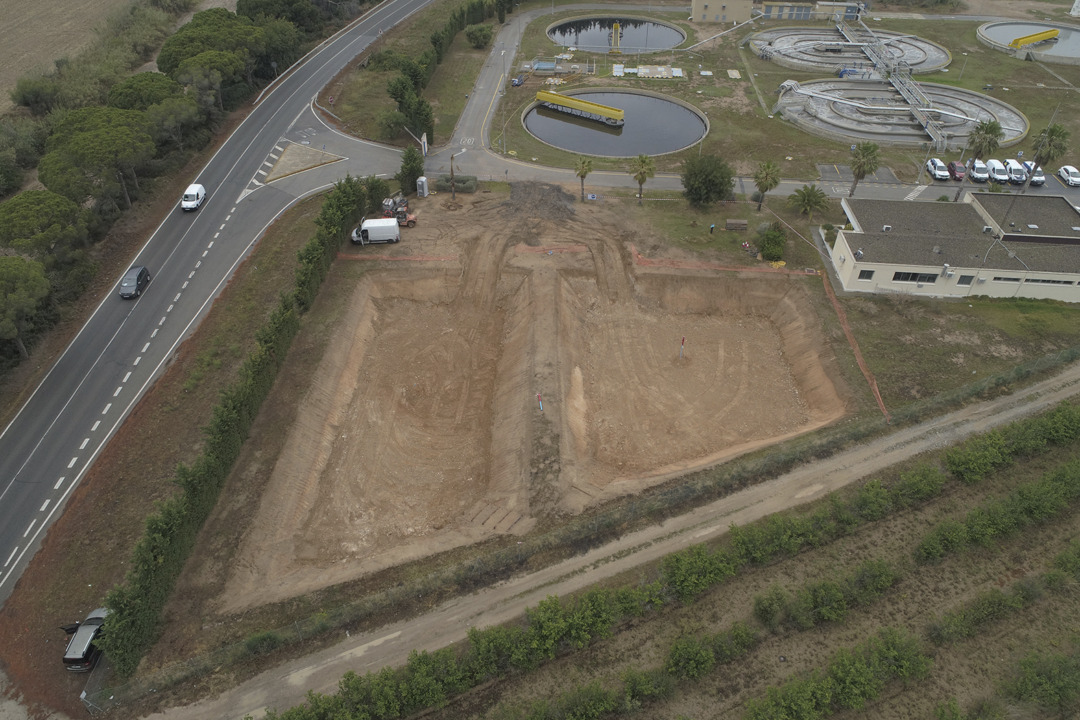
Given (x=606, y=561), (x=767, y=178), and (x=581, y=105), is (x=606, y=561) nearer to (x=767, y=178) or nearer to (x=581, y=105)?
(x=767, y=178)

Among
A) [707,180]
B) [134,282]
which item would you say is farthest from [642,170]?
[134,282]

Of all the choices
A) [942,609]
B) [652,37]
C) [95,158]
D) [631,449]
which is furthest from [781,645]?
[652,37]

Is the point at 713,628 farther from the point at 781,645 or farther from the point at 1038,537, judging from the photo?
the point at 1038,537

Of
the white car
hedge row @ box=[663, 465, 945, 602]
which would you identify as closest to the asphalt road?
hedge row @ box=[663, 465, 945, 602]

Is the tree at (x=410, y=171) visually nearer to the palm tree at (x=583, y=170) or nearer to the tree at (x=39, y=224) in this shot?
the palm tree at (x=583, y=170)

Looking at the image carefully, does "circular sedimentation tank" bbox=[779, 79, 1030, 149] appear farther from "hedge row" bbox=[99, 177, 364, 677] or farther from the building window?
"hedge row" bbox=[99, 177, 364, 677]
